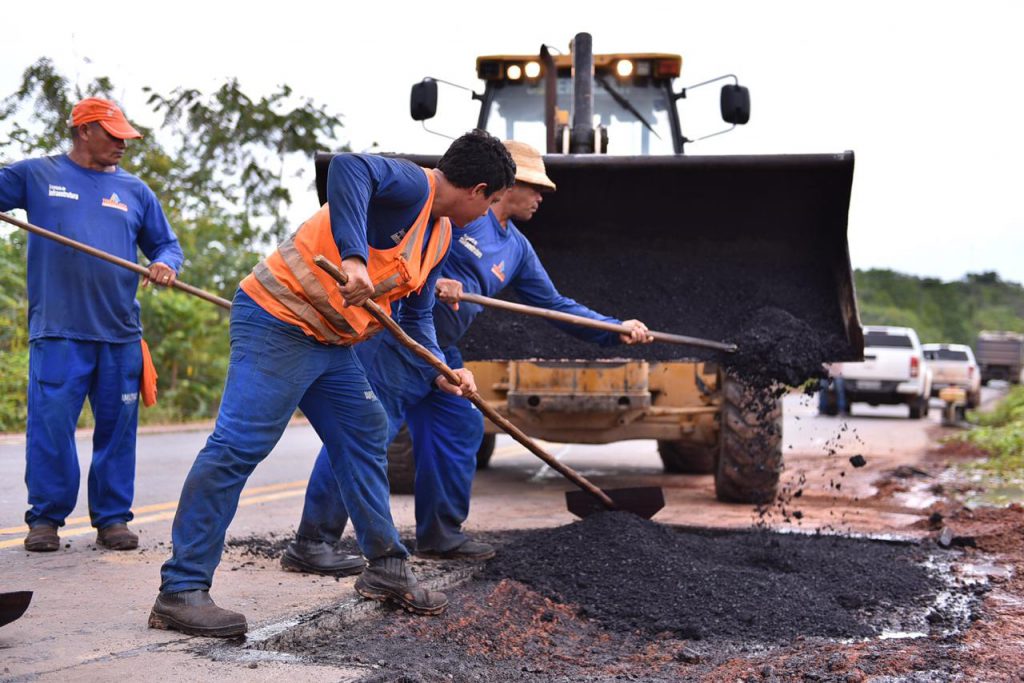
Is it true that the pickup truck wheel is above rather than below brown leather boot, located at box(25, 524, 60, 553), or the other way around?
below

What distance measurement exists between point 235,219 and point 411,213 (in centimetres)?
1371

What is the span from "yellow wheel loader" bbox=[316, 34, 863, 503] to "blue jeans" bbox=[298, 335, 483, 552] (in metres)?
1.98

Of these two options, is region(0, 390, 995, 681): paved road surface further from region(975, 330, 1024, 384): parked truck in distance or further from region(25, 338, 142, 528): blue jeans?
region(975, 330, 1024, 384): parked truck in distance

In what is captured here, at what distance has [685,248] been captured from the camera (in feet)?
25.9

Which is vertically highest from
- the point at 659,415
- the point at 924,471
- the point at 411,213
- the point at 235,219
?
the point at 235,219

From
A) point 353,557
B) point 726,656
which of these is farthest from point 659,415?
point 726,656

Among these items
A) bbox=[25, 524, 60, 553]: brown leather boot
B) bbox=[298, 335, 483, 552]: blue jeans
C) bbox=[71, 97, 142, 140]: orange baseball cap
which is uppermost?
bbox=[71, 97, 142, 140]: orange baseball cap

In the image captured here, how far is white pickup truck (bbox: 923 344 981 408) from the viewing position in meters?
29.1

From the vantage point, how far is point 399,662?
357 cm

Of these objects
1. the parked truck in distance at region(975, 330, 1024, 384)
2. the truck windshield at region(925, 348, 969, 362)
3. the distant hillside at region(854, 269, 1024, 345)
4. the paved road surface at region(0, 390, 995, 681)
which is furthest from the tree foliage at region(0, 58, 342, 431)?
the distant hillside at region(854, 269, 1024, 345)

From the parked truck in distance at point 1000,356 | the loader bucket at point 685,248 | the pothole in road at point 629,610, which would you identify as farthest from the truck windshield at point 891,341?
the parked truck in distance at point 1000,356

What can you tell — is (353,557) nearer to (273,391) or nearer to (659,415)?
(273,391)

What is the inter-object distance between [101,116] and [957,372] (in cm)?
2823

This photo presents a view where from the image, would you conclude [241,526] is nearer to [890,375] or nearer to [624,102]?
[624,102]
